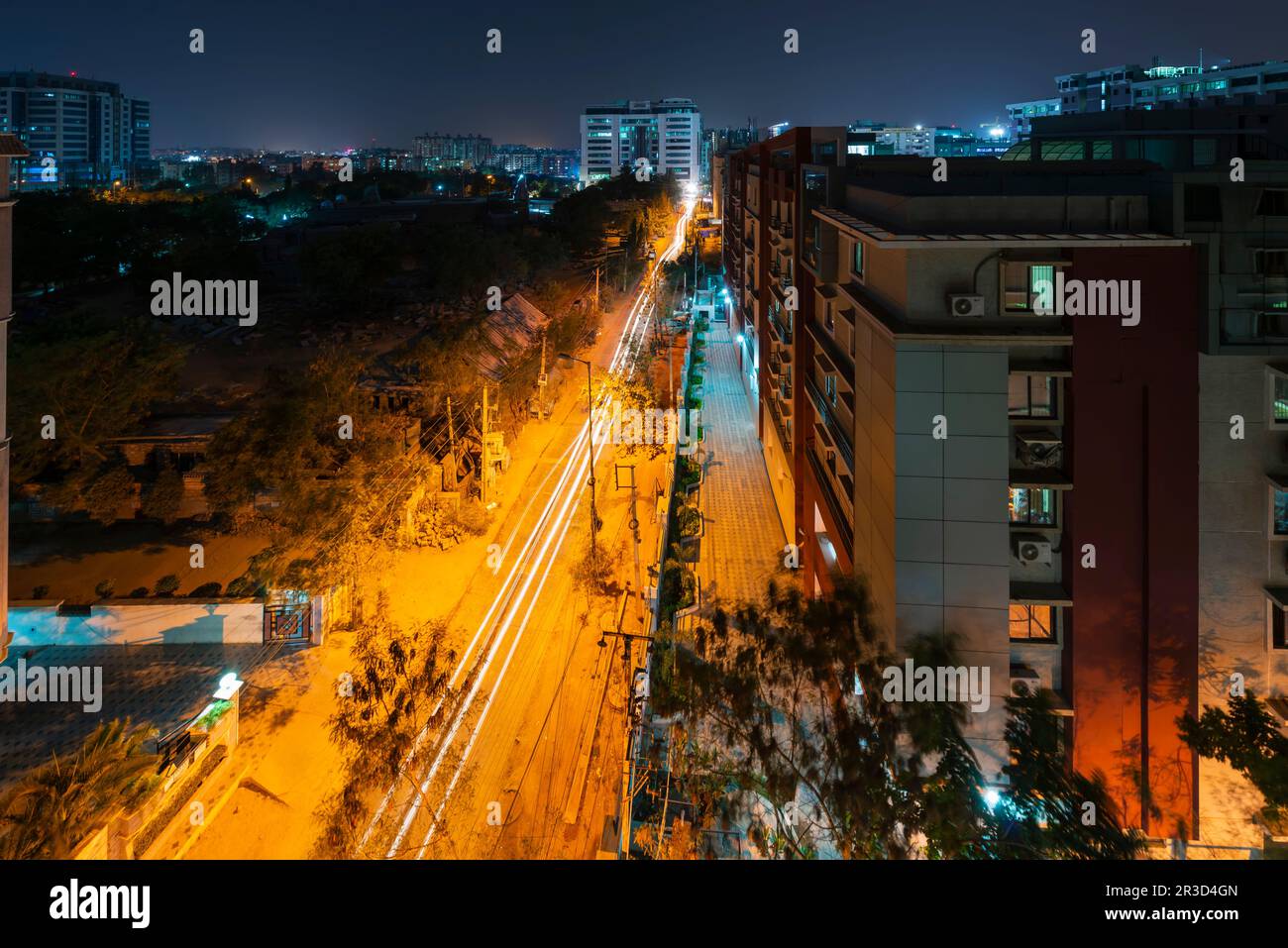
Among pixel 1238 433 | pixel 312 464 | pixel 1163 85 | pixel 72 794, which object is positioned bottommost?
pixel 72 794

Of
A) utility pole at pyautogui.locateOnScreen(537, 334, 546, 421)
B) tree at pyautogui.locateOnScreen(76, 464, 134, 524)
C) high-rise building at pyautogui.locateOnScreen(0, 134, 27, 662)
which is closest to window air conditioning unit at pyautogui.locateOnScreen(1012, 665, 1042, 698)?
high-rise building at pyautogui.locateOnScreen(0, 134, 27, 662)

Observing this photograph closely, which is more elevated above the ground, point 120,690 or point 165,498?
point 165,498

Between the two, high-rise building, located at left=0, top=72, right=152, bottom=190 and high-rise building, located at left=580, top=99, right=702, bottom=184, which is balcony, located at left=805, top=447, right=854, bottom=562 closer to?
high-rise building, located at left=0, top=72, right=152, bottom=190

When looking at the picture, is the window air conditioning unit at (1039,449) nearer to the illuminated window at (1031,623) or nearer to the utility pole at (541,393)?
the illuminated window at (1031,623)

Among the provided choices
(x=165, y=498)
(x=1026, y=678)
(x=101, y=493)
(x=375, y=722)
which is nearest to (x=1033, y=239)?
(x=1026, y=678)

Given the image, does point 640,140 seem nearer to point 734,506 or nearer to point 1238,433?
point 734,506

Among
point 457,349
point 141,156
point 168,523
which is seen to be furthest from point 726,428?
point 141,156

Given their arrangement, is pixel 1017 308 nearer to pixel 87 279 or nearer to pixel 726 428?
pixel 726 428
